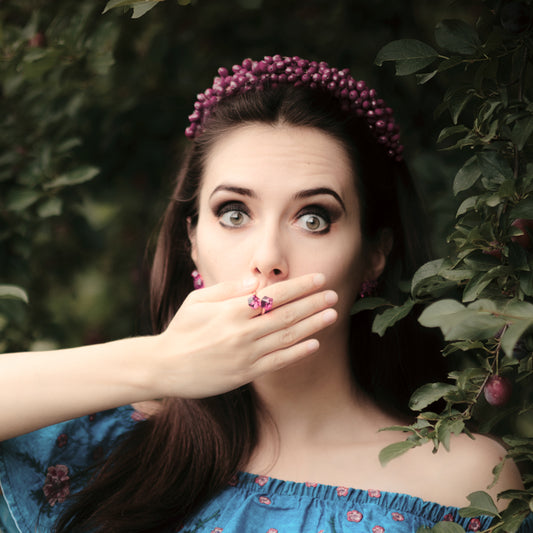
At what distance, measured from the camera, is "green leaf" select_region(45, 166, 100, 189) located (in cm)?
217

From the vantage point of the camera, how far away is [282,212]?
1.62m

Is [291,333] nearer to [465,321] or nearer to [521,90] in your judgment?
[465,321]

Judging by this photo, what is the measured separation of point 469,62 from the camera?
1302mm

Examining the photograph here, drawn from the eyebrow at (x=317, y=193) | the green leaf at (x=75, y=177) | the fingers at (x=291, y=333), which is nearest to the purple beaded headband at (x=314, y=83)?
the eyebrow at (x=317, y=193)

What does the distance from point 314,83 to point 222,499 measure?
112 cm

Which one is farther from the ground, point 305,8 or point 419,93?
point 305,8

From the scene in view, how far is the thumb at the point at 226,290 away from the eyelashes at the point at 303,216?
0.25m

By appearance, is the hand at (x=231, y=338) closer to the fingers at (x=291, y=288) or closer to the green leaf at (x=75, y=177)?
the fingers at (x=291, y=288)

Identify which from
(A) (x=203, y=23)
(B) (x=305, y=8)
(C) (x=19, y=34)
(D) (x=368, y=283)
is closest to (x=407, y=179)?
(D) (x=368, y=283)

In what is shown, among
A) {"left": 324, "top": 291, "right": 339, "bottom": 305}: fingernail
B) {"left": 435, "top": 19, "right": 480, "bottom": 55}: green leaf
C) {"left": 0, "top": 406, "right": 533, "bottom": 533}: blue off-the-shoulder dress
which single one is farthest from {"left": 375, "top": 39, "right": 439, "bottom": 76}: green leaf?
{"left": 0, "top": 406, "right": 533, "bottom": 533}: blue off-the-shoulder dress

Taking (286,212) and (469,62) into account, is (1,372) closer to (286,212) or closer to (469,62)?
(286,212)

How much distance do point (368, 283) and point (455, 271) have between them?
58 cm

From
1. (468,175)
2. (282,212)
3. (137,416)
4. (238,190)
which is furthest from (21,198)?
(468,175)

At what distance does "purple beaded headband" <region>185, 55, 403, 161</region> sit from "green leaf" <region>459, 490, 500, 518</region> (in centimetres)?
103
